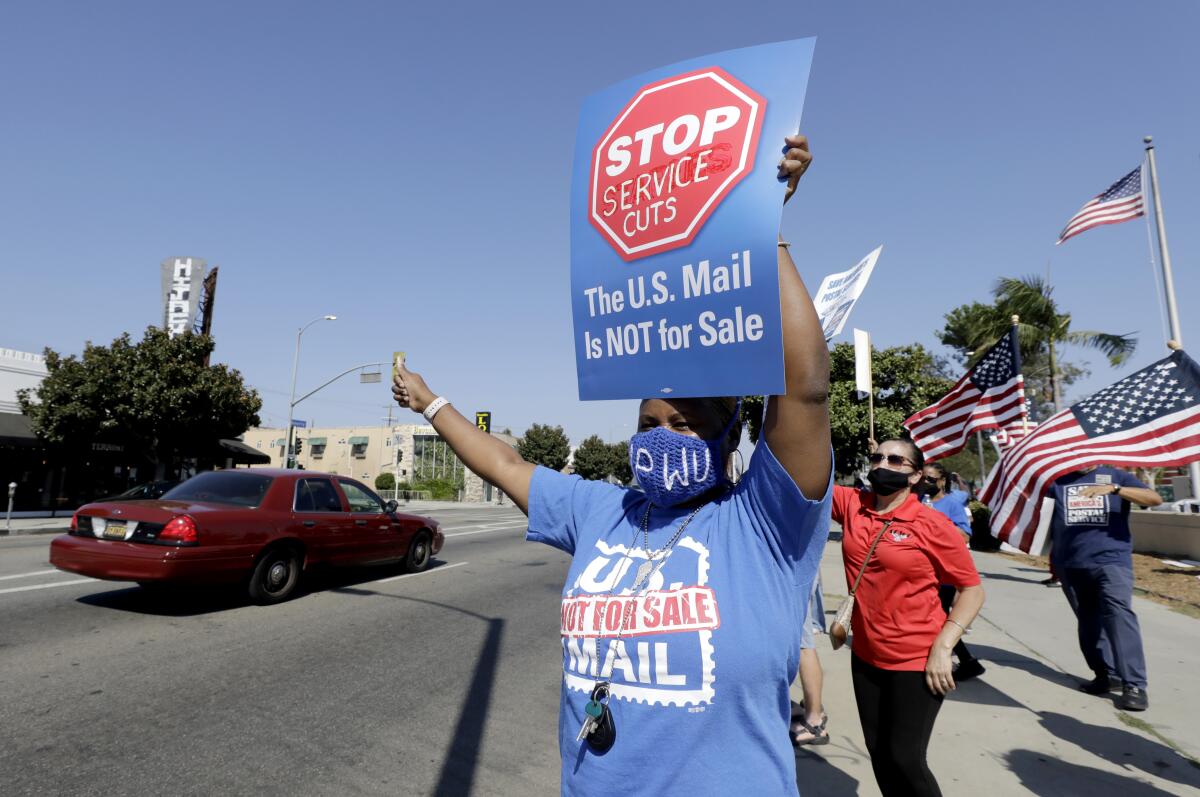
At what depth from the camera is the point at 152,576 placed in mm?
6969

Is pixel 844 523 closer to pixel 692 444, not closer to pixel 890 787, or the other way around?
pixel 890 787

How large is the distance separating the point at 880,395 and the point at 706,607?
25.8 m

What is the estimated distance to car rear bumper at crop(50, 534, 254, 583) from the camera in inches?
276

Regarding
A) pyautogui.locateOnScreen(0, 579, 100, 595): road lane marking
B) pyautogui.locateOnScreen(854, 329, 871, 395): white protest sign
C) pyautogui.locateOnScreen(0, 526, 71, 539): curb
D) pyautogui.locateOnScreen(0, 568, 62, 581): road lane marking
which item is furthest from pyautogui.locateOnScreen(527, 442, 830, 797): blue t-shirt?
pyautogui.locateOnScreen(0, 526, 71, 539): curb

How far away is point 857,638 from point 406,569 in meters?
9.09

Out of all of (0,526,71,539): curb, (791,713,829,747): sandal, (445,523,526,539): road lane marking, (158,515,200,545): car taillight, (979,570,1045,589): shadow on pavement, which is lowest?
(979,570,1045,589): shadow on pavement

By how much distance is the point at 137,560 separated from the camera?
23.1ft

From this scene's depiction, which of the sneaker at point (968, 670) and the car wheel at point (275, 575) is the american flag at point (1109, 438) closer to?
the sneaker at point (968, 670)

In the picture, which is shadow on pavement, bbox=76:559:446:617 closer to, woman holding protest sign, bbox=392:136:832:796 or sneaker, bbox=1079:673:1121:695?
woman holding protest sign, bbox=392:136:832:796

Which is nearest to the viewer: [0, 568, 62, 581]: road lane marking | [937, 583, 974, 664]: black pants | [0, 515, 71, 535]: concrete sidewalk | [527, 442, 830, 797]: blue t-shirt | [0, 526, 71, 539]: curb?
[527, 442, 830, 797]: blue t-shirt

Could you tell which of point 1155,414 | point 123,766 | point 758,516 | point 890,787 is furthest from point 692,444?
point 1155,414

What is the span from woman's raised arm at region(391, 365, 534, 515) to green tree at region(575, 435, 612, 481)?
223 feet

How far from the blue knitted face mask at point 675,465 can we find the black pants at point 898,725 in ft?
6.62

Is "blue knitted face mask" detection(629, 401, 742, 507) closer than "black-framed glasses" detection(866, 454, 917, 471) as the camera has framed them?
Yes
